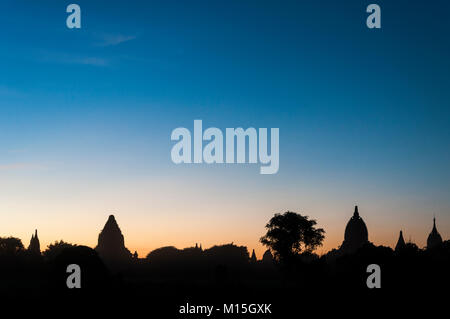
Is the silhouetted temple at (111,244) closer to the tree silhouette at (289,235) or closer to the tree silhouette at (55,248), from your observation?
the tree silhouette at (55,248)

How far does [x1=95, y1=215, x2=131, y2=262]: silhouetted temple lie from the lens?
516ft

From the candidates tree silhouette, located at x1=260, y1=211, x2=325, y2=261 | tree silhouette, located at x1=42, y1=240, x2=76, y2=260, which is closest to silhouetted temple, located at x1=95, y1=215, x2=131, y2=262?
tree silhouette, located at x1=42, y1=240, x2=76, y2=260

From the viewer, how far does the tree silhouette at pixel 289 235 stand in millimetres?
116688

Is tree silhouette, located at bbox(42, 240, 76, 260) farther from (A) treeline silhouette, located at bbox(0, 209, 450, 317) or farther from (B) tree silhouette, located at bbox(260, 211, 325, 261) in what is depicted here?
(B) tree silhouette, located at bbox(260, 211, 325, 261)

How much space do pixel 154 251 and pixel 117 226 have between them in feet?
56.2

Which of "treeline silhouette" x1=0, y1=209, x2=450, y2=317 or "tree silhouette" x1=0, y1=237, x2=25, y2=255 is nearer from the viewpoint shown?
"treeline silhouette" x1=0, y1=209, x2=450, y2=317

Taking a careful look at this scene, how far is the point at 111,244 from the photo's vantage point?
158875mm

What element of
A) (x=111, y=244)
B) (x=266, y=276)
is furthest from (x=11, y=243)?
(x=266, y=276)

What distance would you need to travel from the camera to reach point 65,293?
6203 centimetres

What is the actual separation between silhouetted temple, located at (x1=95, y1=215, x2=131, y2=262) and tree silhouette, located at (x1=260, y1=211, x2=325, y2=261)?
5582 cm

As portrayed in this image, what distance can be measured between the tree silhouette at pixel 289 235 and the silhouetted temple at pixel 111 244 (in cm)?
5582

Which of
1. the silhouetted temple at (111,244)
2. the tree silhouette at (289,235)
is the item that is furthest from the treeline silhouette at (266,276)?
the silhouetted temple at (111,244)
